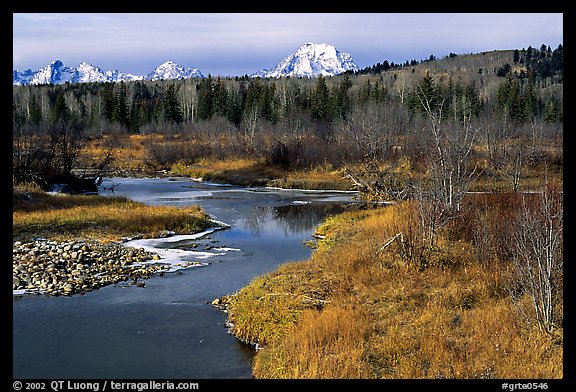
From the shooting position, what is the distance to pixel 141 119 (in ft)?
320

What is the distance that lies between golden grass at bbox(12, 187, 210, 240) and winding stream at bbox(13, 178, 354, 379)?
5.55 feet

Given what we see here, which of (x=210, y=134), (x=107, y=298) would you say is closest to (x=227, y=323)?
(x=107, y=298)

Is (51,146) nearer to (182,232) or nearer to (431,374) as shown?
(182,232)

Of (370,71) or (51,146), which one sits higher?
(370,71)

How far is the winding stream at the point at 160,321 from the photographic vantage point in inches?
412

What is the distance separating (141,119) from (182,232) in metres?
78.1

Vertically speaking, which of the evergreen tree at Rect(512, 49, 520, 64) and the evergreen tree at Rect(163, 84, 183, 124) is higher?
the evergreen tree at Rect(512, 49, 520, 64)

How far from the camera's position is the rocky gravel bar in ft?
50.9

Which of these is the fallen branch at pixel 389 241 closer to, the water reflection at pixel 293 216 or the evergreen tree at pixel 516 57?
the water reflection at pixel 293 216

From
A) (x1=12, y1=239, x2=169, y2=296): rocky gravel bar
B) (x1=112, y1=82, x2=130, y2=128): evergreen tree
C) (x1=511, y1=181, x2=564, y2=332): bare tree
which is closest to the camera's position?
(x1=511, y1=181, x2=564, y2=332): bare tree

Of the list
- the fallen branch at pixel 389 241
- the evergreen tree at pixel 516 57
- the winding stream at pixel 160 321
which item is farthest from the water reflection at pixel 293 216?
the evergreen tree at pixel 516 57

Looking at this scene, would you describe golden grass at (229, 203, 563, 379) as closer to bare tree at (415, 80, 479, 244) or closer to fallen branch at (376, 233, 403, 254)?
fallen branch at (376, 233, 403, 254)

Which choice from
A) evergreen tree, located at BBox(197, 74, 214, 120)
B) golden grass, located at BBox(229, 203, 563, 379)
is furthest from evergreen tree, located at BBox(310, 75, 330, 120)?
golden grass, located at BBox(229, 203, 563, 379)
